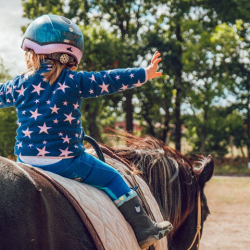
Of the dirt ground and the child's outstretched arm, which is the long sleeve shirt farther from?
the dirt ground

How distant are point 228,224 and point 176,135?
1376 centimetres

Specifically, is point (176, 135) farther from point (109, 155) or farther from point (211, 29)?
point (109, 155)

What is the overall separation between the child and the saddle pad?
0.06 m

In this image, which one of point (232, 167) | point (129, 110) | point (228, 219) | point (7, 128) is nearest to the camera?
point (228, 219)

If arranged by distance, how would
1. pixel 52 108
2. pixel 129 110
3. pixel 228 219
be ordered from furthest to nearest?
pixel 129 110 < pixel 228 219 < pixel 52 108

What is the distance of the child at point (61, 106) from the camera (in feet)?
5.91

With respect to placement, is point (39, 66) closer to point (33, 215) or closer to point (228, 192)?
point (33, 215)

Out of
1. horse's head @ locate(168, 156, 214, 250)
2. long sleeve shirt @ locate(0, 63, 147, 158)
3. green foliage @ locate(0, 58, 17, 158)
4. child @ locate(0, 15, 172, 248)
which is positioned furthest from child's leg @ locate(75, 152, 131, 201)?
green foliage @ locate(0, 58, 17, 158)

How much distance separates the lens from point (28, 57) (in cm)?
198

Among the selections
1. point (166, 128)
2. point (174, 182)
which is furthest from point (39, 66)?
point (166, 128)

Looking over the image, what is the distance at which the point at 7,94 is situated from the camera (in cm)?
200

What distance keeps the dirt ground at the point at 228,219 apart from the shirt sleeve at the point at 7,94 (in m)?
5.00

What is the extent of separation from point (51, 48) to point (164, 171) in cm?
132

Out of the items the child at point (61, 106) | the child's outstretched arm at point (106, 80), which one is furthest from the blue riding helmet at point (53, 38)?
the child's outstretched arm at point (106, 80)
